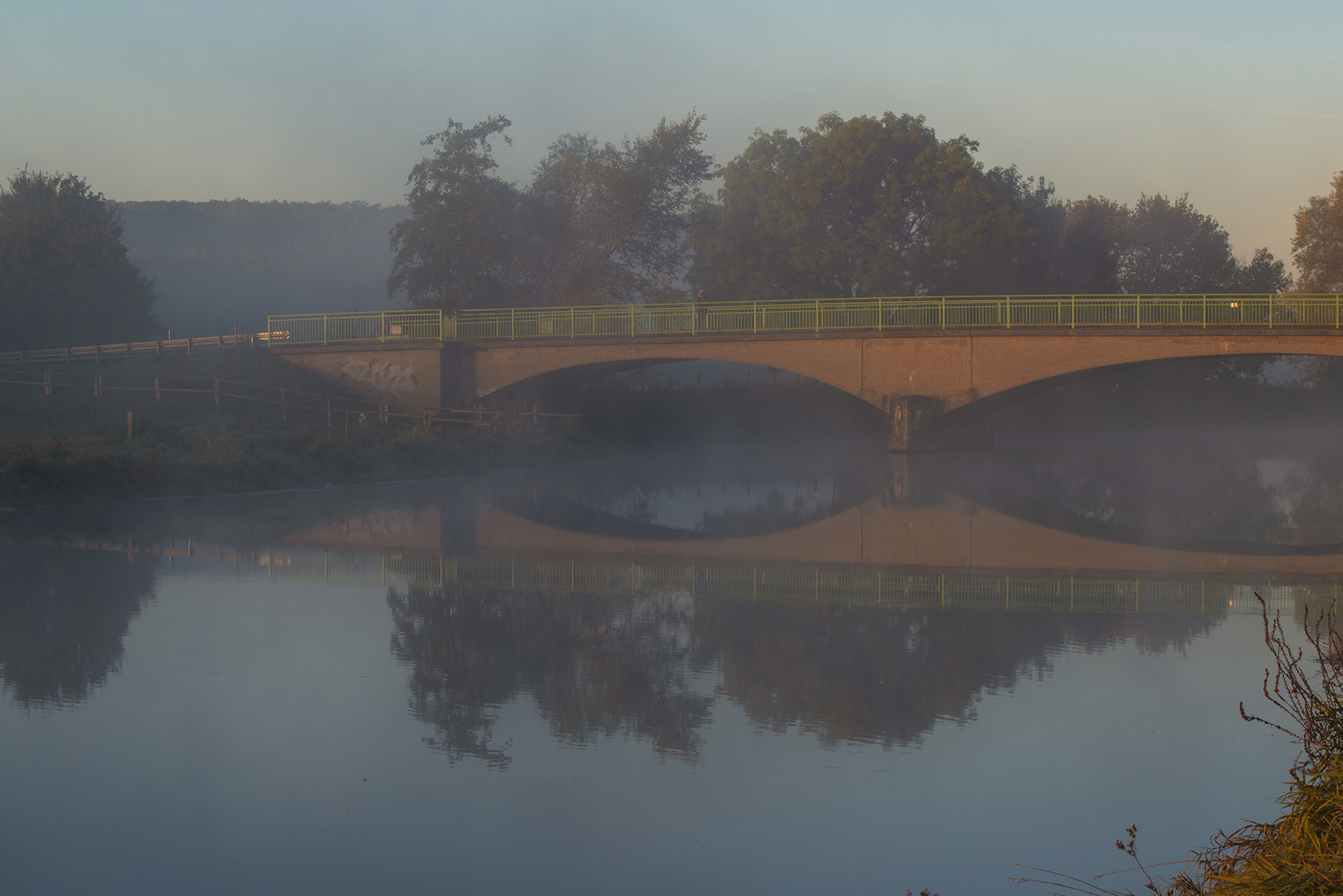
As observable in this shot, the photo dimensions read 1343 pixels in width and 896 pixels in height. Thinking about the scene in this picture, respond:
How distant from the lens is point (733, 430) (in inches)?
1650

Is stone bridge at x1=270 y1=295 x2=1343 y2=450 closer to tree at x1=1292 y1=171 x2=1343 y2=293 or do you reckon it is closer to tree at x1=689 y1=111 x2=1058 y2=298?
tree at x1=689 y1=111 x2=1058 y2=298

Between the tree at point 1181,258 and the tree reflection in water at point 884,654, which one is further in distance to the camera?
the tree at point 1181,258

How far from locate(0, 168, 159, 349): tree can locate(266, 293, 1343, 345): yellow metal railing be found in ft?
42.9

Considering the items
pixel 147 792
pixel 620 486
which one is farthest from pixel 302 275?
pixel 147 792

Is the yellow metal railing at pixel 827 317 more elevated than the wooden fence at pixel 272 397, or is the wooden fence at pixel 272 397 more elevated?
the yellow metal railing at pixel 827 317

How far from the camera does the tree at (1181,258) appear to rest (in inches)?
1921

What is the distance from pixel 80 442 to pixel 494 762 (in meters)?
17.0

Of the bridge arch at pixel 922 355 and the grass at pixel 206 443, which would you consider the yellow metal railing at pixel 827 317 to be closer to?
the bridge arch at pixel 922 355

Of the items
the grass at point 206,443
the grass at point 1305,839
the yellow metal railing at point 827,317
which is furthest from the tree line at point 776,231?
the grass at point 1305,839

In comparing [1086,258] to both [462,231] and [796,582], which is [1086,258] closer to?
[462,231]

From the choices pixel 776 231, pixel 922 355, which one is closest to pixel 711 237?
pixel 776 231

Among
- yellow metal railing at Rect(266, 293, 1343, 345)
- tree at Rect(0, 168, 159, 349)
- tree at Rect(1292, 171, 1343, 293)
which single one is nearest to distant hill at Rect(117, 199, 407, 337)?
tree at Rect(0, 168, 159, 349)

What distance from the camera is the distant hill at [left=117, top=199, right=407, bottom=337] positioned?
299 feet

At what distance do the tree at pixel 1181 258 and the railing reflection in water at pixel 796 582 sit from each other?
1651 inches
